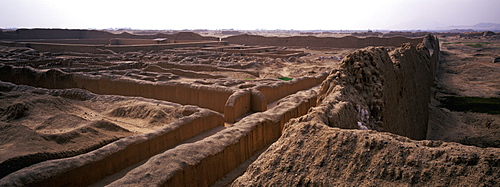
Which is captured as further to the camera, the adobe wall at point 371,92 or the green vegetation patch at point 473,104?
the green vegetation patch at point 473,104

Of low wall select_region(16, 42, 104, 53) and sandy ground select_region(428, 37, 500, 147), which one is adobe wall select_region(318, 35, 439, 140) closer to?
sandy ground select_region(428, 37, 500, 147)

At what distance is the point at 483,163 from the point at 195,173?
339 centimetres

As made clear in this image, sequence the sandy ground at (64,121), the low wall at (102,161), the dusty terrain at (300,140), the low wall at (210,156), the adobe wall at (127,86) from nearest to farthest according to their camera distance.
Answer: the dusty terrain at (300,140) → the low wall at (210,156) → the low wall at (102,161) → the sandy ground at (64,121) → the adobe wall at (127,86)

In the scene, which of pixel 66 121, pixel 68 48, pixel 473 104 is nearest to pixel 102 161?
pixel 66 121

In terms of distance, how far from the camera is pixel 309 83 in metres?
13.6

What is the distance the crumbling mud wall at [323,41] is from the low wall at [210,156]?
3078 centimetres

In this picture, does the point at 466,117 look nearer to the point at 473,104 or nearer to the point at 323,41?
the point at 473,104

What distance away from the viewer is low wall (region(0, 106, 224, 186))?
430 centimetres

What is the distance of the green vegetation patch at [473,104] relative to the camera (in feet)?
38.9

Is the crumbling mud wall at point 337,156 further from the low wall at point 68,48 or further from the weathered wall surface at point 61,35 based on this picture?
the weathered wall surface at point 61,35

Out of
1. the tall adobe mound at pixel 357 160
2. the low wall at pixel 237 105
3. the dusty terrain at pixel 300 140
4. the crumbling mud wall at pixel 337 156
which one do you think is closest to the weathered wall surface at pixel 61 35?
the dusty terrain at pixel 300 140

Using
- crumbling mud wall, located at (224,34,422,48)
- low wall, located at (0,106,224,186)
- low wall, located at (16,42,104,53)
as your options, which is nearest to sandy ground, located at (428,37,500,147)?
low wall, located at (0,106,224,186)

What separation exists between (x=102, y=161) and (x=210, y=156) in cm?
175

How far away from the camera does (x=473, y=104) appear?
497 inches
